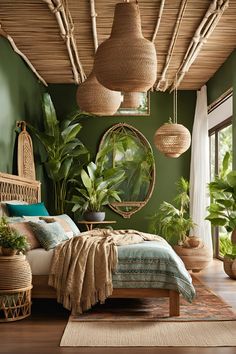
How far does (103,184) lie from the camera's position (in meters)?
9.12

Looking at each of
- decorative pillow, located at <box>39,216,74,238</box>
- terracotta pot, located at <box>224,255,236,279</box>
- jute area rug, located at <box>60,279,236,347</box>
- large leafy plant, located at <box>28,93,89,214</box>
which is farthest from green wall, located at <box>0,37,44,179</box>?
terracotta pot, located at <box>224,255,236,279</box>

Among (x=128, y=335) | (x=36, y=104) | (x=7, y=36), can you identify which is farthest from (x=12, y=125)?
(x=128, y=335)

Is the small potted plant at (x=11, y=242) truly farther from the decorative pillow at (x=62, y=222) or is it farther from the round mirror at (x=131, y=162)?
the round mirror at (x=131, y=162)

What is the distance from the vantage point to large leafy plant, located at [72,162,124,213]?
29.7 feet

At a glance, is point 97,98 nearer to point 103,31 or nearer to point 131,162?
point 103,31

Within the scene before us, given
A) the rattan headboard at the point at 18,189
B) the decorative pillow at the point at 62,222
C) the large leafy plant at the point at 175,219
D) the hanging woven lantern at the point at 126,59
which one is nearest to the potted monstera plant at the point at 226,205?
the large leafy plant at the point at 175,219

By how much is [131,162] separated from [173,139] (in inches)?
73.9

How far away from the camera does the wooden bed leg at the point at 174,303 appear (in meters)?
5.14

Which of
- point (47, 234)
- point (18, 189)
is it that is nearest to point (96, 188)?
point (18, 189)

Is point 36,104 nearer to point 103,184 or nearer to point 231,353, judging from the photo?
point 103,184

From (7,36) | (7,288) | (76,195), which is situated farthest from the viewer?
(76,195)

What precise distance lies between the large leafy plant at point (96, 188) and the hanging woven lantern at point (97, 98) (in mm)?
3318

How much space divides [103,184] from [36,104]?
1.56 meters

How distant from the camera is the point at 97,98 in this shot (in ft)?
18.1
